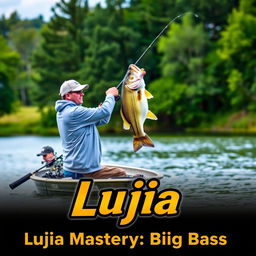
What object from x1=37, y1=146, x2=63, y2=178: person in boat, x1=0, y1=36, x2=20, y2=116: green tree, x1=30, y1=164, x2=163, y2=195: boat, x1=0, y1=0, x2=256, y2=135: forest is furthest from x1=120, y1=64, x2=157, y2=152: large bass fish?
x1=0, y1=36, x2=20, y2=116: green tree

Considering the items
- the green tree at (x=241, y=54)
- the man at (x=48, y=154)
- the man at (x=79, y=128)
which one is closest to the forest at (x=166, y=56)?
the green tree at (x=241, y=54)

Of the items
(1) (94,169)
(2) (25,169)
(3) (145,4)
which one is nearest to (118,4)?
(3) (145,4)

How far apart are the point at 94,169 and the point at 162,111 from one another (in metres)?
46.9

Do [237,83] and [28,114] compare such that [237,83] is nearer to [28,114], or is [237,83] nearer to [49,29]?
[49,29]

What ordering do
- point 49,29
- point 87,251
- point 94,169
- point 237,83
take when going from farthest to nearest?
point 49,29 → point 237,83 → point 94,169 → point 87,251

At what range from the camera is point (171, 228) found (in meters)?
12.3

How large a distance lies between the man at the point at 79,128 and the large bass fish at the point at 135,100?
30 cm

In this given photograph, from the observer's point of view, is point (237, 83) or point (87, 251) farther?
point (237, 83)

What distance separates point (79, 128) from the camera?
41.6 feet

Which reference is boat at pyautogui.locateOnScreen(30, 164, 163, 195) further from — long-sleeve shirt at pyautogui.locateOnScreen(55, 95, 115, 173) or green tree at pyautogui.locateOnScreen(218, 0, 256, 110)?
green tree at pyautogui.locateOnScreen(218, 0, 256, 110)

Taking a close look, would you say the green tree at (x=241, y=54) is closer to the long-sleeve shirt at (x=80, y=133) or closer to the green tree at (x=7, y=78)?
the green tree at (x=7, y=78)

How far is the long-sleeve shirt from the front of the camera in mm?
12461

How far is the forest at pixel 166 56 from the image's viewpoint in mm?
54369

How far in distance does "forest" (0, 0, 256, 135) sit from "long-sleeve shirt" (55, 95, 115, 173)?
1594 inches
